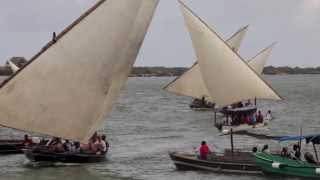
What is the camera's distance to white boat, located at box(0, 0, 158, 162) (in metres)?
20.8

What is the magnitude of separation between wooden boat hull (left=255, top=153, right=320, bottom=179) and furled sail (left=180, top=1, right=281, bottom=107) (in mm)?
5554

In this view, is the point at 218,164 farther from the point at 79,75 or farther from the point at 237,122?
the point at 237,122

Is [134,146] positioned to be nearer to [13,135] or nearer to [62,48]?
[13,135]

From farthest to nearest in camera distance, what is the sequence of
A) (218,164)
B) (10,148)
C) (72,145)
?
(10,148), (72,145), (218,164)

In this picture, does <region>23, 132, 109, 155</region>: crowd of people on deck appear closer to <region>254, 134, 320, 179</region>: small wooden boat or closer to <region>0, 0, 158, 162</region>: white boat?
<region>254, 134, 320, 179</region>: small wooden boat

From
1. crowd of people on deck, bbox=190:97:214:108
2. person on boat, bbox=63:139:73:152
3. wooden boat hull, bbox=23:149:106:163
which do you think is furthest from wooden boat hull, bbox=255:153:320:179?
crowd of people on deck, bbox=190:97:214:108

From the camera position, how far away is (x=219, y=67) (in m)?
41.2

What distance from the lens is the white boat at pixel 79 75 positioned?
68.2 feet

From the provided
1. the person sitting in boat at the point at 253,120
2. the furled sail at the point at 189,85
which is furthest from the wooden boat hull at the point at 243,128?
the furled sail at the point at 189,85

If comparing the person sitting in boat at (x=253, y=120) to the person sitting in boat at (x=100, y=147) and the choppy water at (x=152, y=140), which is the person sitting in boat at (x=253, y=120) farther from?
the person sitting in boat at (x=100, y=147)

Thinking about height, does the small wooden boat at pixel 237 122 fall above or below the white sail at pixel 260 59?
below

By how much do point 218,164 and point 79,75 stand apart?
658 inches

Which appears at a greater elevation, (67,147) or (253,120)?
(253,120)

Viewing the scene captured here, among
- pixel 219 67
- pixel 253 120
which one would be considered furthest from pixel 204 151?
pixel 253 120
